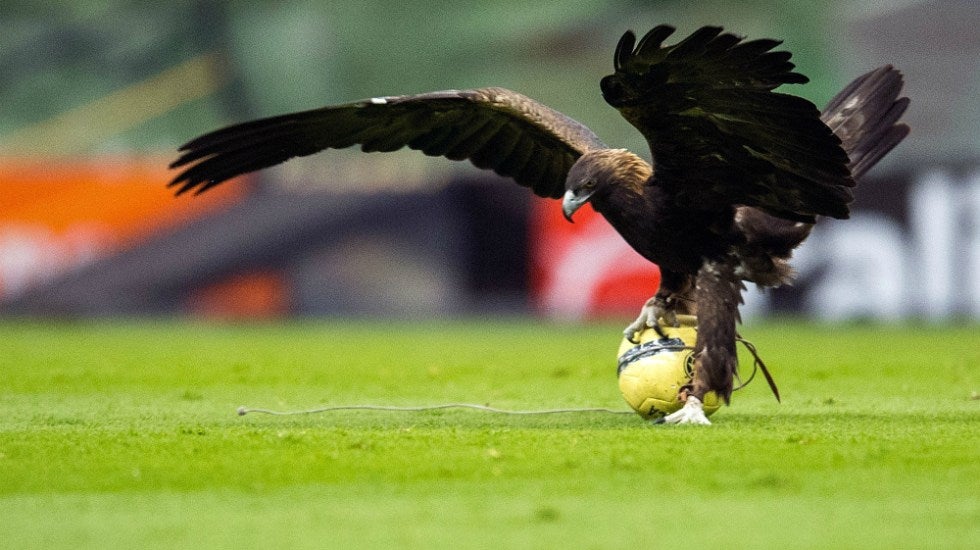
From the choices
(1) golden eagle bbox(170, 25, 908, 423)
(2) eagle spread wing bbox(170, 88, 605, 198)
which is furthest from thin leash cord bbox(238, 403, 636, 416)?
(2) eagle spread wing bbox(170, 88, 605, 198)

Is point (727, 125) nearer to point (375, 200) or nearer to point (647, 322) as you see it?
point (647, 322)

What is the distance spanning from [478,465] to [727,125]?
227 centimetres

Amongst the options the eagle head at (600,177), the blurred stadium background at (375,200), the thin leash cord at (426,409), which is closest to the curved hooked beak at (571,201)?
the eagle head at (600,177)

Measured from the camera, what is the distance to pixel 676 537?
4.75 metres

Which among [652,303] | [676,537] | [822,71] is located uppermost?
[822,71]

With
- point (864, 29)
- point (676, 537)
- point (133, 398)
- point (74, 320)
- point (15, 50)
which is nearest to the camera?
point (676, 537)

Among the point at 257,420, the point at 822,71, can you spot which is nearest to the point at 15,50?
the point at 822,71

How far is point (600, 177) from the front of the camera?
7766mm

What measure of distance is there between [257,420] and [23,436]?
4.04ft

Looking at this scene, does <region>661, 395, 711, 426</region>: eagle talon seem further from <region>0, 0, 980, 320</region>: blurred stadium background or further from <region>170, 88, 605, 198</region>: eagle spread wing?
<region>0, 0, 980, 320</region>: blurred stadium background

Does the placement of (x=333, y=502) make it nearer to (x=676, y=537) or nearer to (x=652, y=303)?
(x=676, y=537)

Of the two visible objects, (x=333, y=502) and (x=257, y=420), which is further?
(x=257, y=420)

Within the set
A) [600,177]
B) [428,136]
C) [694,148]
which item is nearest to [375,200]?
[428,136]

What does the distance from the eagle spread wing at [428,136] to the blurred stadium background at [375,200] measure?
956cm
